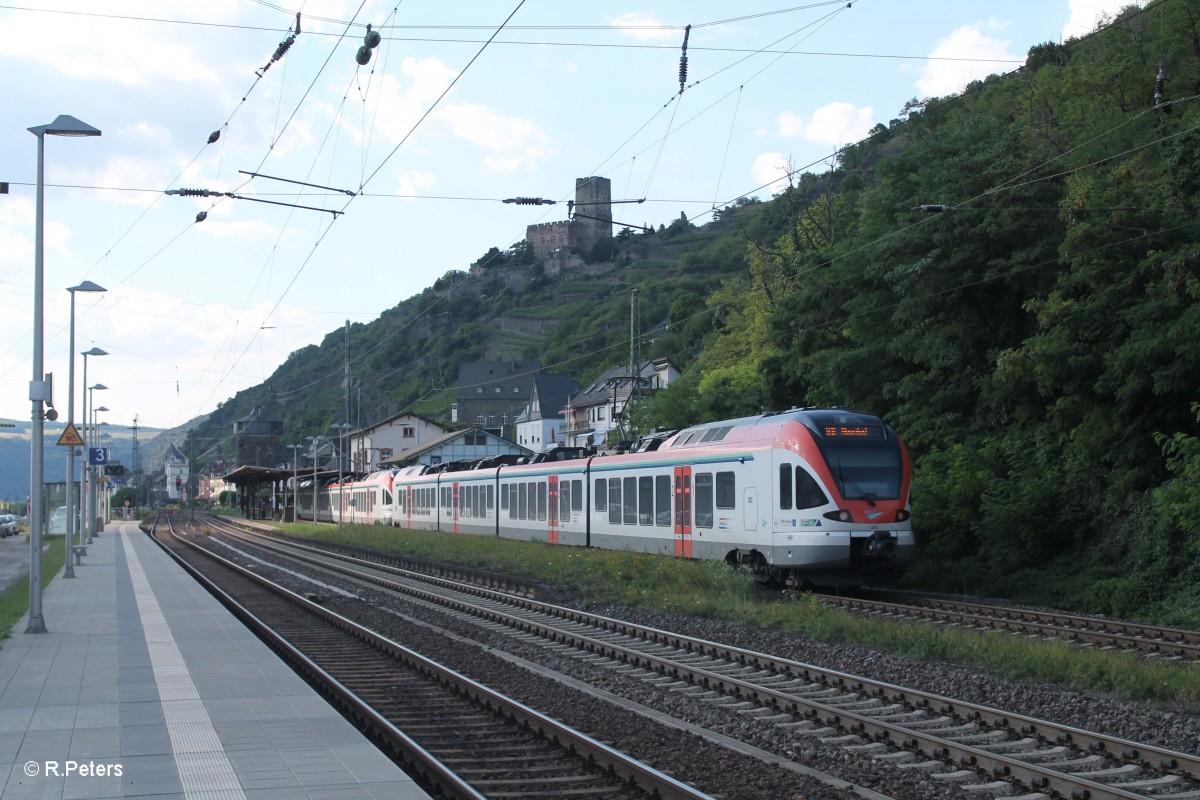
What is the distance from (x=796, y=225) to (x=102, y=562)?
2635cm

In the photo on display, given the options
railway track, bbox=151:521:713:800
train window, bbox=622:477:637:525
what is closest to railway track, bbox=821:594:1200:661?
train window, bbox=622:477:637:525

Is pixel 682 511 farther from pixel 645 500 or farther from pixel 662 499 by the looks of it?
pixel 645 500

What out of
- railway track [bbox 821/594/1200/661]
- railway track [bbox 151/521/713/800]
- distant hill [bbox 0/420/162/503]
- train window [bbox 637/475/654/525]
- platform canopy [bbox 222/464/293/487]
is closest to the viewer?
railway track [bbox 151/521/713/800]

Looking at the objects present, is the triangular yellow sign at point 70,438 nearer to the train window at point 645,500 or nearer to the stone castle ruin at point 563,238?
the train window at point 645,500

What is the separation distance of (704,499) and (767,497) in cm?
242

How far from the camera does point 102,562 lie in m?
33.2

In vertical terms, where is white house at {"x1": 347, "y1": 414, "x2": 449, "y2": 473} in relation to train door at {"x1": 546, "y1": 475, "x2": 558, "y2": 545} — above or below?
above

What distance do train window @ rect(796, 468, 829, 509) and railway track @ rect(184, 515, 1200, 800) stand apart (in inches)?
162

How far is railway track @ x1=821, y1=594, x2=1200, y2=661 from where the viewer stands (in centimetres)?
1288

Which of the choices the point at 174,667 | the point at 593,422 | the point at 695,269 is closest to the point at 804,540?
the point at 174,667

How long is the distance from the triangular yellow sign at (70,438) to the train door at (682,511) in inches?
482

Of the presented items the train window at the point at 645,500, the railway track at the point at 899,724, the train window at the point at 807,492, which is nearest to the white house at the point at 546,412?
the train window at the point at 645,500

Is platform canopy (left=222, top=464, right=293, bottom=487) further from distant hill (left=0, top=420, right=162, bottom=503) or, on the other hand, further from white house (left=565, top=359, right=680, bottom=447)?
white house (left=565, top=359, right=680, bottom=447)

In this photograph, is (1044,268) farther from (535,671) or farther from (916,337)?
(535,671)
